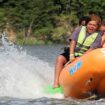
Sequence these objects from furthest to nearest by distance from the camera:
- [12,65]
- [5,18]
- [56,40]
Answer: [5,18] → [56,40] → [12,65]

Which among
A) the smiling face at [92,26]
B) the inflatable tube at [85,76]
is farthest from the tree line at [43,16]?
the inflatable tube at [85,76]

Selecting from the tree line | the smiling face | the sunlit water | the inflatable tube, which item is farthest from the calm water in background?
the tree line

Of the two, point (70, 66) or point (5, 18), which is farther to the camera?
point (5, 18)

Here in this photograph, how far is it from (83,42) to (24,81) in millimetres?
1355

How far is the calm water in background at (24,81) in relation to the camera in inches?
371

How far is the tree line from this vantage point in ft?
193

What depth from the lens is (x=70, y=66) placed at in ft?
32.5

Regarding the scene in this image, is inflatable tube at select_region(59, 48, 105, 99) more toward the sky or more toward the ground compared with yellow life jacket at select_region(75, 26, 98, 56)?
more toward the ground

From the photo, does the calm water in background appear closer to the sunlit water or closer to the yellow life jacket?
the sunlit water

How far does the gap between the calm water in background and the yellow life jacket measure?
0.80 meters

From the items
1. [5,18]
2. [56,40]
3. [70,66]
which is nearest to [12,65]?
[70,66]

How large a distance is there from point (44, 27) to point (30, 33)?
155cm

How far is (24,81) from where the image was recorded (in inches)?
432

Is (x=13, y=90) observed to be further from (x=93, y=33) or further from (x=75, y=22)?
(x=75, y=22)
